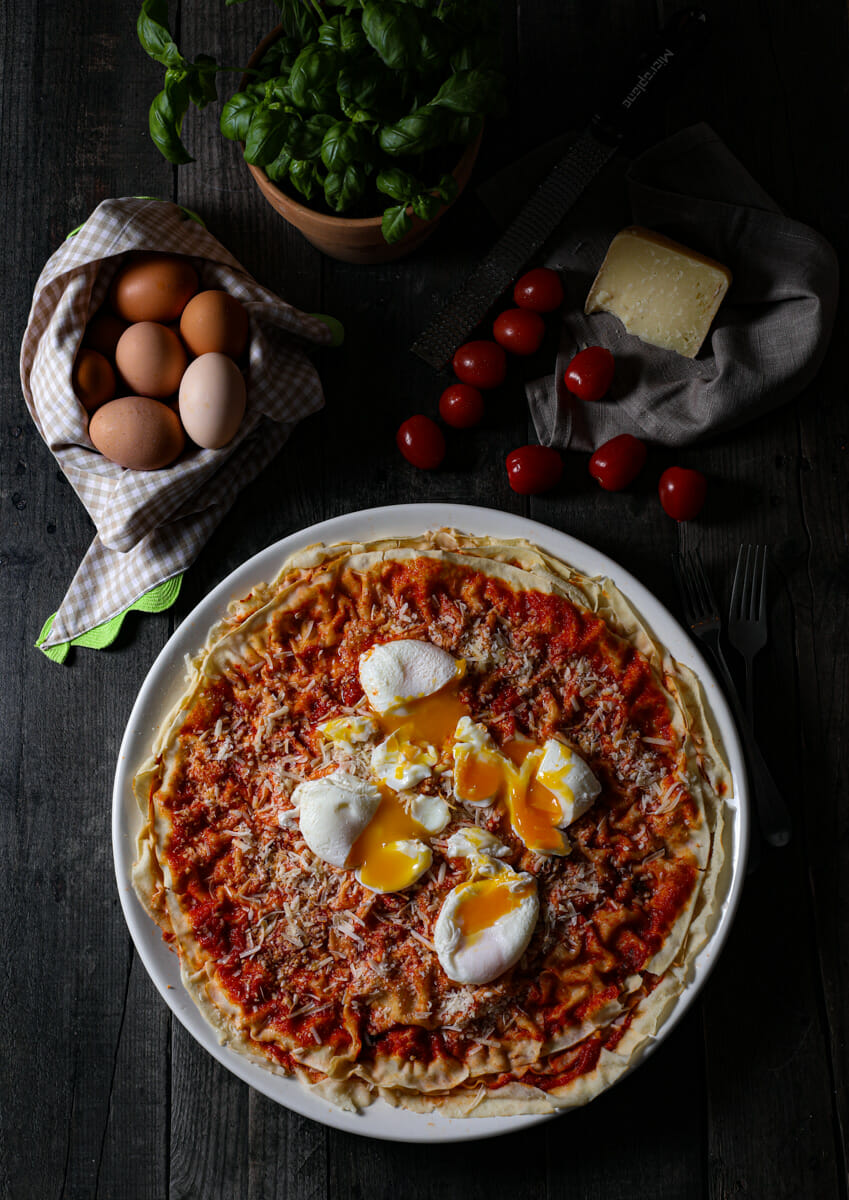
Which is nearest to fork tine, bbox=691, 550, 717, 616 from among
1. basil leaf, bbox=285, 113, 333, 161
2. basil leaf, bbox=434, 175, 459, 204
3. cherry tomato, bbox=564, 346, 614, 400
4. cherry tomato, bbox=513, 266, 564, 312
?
cherry tomato, bbox=564, 346, 614, 400

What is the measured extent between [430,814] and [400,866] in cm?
19

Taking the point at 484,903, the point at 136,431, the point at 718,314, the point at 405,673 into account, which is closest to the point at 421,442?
the point at 405,673

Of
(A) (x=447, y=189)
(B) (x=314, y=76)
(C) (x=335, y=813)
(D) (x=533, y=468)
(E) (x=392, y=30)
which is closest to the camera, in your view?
(E) (x=392, y=30)

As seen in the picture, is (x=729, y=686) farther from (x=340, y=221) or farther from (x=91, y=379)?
(x=91, y=379)

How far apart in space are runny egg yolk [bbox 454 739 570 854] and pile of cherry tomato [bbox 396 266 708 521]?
1.00 m

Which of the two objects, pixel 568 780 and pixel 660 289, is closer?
pixel 568 780

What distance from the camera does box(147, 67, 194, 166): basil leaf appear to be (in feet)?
8.60

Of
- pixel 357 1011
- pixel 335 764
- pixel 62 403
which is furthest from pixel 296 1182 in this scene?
pixel 62 403

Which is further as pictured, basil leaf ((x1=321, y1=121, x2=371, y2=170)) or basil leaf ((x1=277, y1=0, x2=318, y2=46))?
basil leaf ((x1=277, y1=0, x2=318, y2=46))

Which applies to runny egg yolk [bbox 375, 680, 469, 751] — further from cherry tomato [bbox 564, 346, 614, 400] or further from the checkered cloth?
cherry tomato [bbox 564, 346, 614, 400]

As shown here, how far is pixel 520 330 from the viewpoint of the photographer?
323 cm

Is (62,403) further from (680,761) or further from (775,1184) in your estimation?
(775,1184)

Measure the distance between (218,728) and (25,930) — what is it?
1162mm

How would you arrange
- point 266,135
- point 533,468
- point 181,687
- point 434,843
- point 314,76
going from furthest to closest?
point 533,468 → point 181,687 → point 434,843 → point 266,135 → point 314,76
